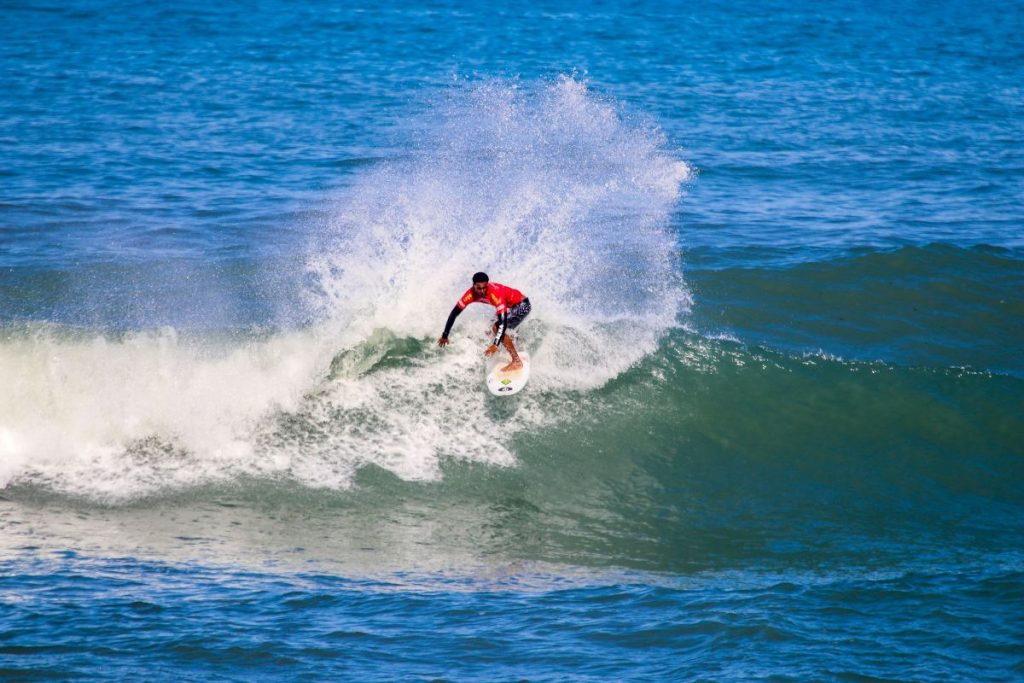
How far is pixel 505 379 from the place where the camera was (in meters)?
12.2

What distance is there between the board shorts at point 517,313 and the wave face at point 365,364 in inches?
25.9

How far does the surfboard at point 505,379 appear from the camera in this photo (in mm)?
12203

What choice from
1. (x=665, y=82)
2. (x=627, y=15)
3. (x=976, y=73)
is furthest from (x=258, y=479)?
(x=627, y=15)

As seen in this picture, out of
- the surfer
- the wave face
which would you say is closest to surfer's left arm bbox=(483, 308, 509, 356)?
the surfer

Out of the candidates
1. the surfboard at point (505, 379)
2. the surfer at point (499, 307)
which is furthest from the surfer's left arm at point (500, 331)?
the surfboard at point (505, 379)

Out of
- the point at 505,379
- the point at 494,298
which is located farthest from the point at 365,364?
the point at 494,298

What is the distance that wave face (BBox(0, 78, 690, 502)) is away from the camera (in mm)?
11406

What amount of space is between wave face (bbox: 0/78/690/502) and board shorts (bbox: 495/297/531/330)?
2.16 feet

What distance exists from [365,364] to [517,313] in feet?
6.49

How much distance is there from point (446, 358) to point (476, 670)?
237 inches

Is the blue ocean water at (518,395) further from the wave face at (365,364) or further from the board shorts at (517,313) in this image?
the board shorts at (517,313)

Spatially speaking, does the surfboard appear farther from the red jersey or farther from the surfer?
the red jersey

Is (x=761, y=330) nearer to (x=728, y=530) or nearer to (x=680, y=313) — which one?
(x=680, y=313)

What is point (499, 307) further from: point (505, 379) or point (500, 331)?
point (505, 379)
